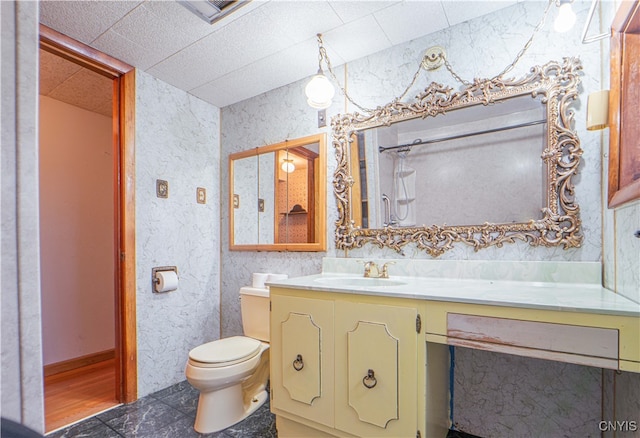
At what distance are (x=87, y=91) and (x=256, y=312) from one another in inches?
85.7

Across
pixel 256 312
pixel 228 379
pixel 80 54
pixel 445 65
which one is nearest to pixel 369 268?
pixel 256 312

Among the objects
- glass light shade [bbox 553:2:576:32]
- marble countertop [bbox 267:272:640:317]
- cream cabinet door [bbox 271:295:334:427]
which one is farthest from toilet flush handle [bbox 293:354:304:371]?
glass light shade [bbox 553:2:576:32]

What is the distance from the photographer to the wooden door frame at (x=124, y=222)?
1958 millimetres

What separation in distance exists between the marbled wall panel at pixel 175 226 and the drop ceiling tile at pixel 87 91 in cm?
47

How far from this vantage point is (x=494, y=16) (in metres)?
1.59

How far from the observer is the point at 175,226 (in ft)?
7.48

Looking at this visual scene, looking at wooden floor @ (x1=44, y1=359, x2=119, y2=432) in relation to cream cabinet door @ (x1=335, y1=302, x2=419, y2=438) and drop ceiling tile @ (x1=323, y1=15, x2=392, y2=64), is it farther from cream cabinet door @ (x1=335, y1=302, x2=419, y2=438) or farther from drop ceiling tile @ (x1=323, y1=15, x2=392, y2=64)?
drop ceiling tile @ (x1=323, y1=15, x2=392, y2=64)

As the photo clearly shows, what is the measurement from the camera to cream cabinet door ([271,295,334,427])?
55.5 inches

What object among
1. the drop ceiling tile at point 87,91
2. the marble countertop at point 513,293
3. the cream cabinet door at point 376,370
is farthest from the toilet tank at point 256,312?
the drop ceiling tile at point 87,91

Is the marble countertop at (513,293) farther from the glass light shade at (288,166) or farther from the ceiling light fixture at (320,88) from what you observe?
the ceiling light fixture at (320,88)

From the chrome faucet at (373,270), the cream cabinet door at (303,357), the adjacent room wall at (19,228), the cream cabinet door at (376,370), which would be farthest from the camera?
the chrome faucet at (373,270)

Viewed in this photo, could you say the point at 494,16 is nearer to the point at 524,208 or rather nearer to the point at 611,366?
the point at 524,208

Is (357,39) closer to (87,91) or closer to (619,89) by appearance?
(619,89)

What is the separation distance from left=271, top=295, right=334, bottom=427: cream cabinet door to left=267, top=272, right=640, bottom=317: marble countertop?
4.2 inches
